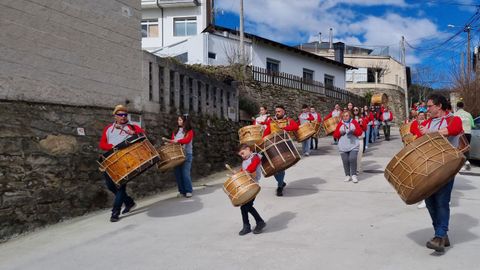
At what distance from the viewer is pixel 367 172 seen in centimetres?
1046

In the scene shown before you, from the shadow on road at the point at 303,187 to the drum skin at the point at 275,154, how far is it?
1.64 meters

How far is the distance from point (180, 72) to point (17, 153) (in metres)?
4.83

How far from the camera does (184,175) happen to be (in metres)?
8.47

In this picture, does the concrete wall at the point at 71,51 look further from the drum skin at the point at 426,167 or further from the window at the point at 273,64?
the window at the point at 273,64

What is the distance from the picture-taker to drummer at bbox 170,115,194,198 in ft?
27.0

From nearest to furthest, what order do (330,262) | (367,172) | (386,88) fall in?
(330,262) < (367,172) < (386,88)

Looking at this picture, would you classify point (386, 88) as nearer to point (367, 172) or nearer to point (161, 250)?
point (367, 172)

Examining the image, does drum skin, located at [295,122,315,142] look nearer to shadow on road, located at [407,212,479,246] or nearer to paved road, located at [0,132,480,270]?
paved road, located at [0,132,480,270]

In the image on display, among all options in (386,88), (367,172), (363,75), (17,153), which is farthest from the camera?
(363,75)

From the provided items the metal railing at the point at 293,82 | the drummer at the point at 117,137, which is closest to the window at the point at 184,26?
the metal railing at the point at 293,82

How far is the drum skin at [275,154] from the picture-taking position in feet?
22.4

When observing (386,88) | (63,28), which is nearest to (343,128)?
(63,28)

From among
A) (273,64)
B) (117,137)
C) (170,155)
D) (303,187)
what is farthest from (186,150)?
(273,64)

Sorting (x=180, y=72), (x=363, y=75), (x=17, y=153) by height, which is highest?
(x=363, y=75)
